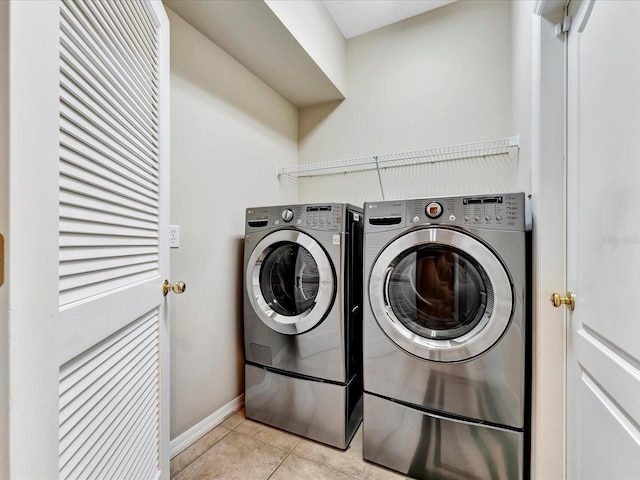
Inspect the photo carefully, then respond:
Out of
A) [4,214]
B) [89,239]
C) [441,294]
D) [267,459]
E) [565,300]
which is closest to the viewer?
[4,214]

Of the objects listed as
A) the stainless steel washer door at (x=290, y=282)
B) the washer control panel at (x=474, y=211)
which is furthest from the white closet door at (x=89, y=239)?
the washer control panel at (x=474, y=211)

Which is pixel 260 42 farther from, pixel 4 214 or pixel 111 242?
pixel 4 214

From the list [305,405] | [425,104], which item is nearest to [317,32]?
[425,104]

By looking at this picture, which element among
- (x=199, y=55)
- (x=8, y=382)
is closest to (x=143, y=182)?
(x=8, y=382)

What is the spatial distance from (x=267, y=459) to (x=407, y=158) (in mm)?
2053

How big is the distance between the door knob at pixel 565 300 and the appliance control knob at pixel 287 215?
47.8 inches

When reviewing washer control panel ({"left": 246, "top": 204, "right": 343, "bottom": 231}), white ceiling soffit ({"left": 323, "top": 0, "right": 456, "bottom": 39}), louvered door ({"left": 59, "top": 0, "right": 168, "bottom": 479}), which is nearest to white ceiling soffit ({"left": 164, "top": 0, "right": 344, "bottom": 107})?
white ceiling soffit ({"left": 323, "top": 0, "right": 456, "bottom": 39})

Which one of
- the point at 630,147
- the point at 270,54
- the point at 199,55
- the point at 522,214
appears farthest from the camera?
the point at 270,54

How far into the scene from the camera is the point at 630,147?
68 cm

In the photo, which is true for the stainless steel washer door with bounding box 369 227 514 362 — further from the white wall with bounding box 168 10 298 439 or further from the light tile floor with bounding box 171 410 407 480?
the white wall with bounding box 168 10 298 439

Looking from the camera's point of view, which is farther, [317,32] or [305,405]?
[317,32]

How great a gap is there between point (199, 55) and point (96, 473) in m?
1.93

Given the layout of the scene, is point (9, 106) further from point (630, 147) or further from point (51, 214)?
point (630, 147)

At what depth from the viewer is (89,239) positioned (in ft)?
2.24
